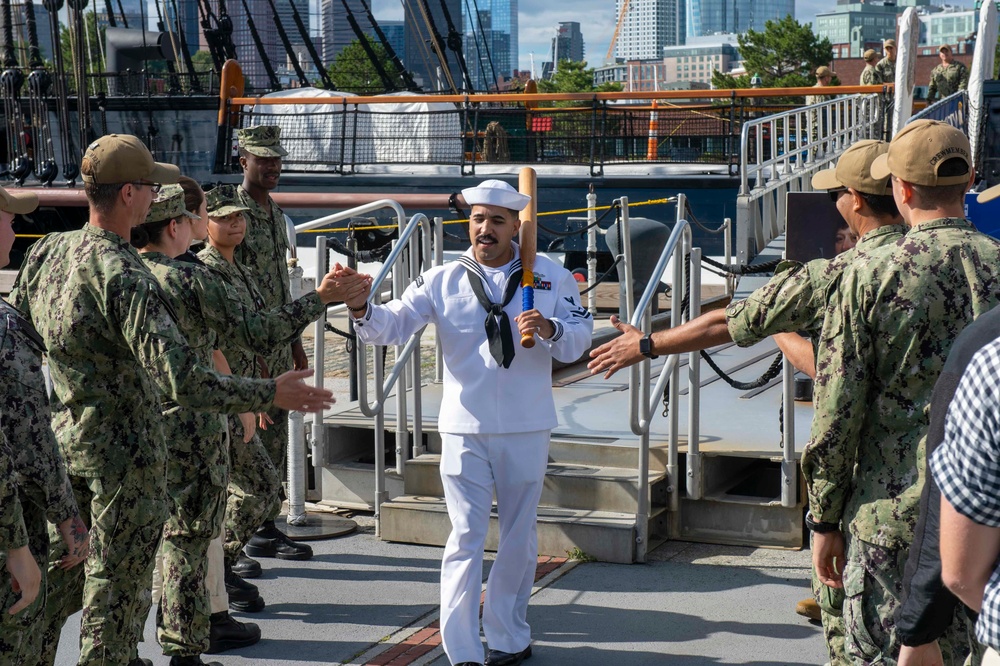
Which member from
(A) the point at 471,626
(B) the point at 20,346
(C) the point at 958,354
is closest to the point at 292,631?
(A) the point at 471,626

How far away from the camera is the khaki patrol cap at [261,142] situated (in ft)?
19.4

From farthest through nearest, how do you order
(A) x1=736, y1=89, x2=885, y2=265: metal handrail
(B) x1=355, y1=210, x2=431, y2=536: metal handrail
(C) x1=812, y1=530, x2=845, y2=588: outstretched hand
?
(A) x1=736, y1=89, x2=885, y2=265: metal handrail
(B) x1=355, y1=210, x2=431, y2=536: metal handrail
(C) x1=812, y1=530, x2=845, y2=588: outstretched hand

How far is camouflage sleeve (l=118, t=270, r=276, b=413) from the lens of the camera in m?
3.50

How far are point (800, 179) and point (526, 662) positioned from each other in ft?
33.8

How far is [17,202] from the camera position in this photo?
3.35 metres

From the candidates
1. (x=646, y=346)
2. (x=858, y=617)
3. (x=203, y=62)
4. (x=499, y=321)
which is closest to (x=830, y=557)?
(x=858, y=617)

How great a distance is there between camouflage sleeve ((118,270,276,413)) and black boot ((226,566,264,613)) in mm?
1858

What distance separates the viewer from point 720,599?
17.4 feet

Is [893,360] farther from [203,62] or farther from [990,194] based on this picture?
[203,62]

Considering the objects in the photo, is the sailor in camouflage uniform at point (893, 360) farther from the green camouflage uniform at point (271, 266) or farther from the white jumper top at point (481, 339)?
the green camouflage uniform at point (271, 266)

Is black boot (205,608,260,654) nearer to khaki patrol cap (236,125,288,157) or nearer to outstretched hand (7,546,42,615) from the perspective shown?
outstretched hand (7,546,42,615)

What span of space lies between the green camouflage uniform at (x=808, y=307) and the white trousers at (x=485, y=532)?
4.47 ft

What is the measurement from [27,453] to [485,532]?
196 cm

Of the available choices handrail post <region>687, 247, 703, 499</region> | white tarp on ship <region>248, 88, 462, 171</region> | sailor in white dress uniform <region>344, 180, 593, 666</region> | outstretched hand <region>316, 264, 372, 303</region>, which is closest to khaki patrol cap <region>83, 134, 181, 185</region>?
outstretched hand <region>316, 264, 372, 303</region>
